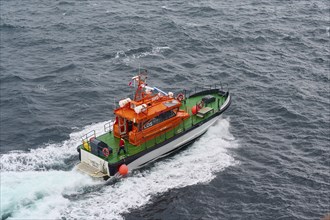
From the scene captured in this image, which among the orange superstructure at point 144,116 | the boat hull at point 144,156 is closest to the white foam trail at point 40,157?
the boat hull at point 144,156

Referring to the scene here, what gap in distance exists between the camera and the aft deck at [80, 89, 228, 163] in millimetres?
43969

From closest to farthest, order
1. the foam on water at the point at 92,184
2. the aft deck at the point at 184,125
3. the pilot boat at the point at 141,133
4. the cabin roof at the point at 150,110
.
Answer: the foam on water at the point at 92,184
the pilot boat at the point at 141,133
the aft deck at the point at 184,125
the cabin roof at the point at 150,110

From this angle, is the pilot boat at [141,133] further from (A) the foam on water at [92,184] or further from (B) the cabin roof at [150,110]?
(A) the foam on water at [92,184]

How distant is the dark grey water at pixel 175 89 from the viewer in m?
40.6

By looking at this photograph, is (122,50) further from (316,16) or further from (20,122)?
(316,16)

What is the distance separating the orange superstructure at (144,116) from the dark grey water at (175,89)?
2958mm

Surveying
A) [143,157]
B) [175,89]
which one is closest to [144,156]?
[143,157]

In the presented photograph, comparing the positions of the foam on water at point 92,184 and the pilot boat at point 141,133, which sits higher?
the pilot boat at point 141,133

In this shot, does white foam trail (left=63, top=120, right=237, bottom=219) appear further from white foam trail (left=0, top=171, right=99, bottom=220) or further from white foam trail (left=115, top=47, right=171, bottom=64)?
white foam trail (left=115, top=47, right=171, bottom=64)

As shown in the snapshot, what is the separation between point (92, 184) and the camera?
138 ft

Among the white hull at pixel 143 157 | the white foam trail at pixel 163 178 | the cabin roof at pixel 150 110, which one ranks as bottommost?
the white foam trail at pixel 163 178

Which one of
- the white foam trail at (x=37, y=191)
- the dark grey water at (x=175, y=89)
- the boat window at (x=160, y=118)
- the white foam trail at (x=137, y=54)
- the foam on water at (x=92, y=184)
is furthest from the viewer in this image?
the white foam trail at (x=137, y=54)

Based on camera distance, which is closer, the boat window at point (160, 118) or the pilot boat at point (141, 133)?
the pilot boat at point (141, 133)

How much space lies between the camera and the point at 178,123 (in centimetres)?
4747
